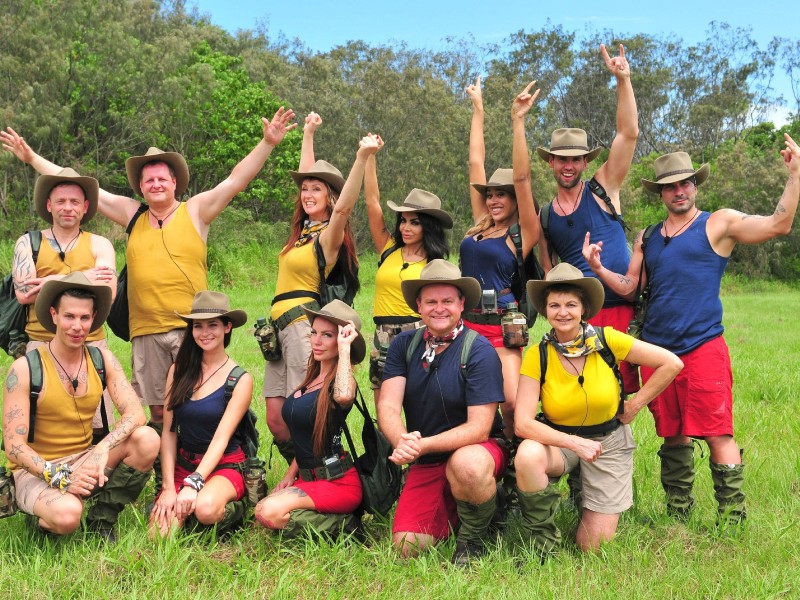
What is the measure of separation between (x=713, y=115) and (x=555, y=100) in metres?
10.7

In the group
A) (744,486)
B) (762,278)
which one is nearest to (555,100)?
(762,278)

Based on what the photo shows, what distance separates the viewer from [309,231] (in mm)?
6266

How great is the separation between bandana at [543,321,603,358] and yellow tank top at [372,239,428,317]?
1388 millimetres

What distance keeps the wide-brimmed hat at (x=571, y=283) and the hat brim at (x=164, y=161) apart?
268 cm

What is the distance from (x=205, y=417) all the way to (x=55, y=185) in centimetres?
192

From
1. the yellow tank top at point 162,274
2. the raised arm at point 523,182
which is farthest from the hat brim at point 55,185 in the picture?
the raised arm at point 523,182

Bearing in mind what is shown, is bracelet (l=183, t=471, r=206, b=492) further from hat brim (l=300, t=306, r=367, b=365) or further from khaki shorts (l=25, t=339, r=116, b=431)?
hat brim (l=300, t=306, r=367, b=365)

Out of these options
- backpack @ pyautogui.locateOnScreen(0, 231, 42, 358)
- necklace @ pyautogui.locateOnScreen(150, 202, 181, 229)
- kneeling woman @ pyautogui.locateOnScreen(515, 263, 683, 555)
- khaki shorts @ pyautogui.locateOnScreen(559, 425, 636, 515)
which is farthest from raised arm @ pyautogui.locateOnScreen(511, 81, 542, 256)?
backpack @ pyautogui.locateOnScreen(0, 231, 42, 358)

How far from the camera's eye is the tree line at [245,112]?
2422cm

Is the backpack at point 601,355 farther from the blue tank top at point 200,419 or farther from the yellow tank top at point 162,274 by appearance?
the yellow tank top at point 162,274

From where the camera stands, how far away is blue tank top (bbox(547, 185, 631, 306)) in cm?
591

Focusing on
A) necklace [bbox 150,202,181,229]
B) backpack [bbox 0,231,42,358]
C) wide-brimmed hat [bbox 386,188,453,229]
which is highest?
wide-brimmed hat [bbox 386,188,453,229]

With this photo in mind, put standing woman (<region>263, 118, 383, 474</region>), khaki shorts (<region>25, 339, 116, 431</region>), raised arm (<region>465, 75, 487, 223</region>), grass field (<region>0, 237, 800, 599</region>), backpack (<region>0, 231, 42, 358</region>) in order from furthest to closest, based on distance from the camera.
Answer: raised arm (<region>465, 75, 487, 223</region>) → standing woman (<region>263, 118, 383, 474</region>) → backpack (<region>0, 231, 42, 358</region>) → khaki shorts (<region>25, 339, 116, 431</region>) → grass field (<region>0, 237, 800, 599</region>)

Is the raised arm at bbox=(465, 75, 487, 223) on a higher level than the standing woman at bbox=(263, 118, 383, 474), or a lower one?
higher
